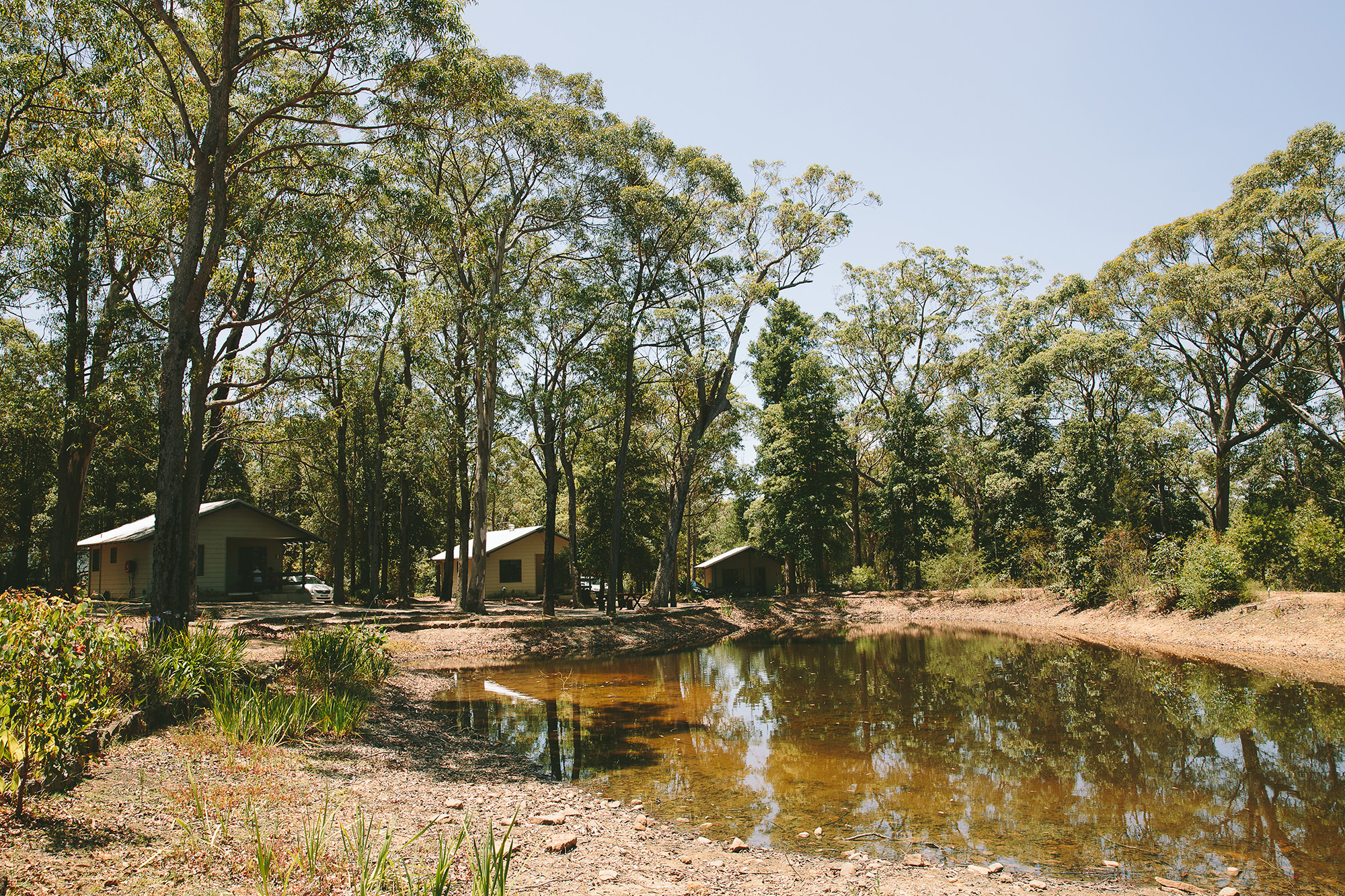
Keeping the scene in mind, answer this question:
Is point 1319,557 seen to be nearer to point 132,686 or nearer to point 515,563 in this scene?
point 132,686

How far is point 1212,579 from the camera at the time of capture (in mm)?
20047

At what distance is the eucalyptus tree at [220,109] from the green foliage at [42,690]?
537cm

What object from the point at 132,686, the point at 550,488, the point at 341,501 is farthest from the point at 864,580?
the point at 132,686

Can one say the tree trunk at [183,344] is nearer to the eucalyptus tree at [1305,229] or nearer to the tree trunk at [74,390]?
the tree trunk at [74,390]

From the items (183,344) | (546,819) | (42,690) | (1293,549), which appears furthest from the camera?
(1293,549)

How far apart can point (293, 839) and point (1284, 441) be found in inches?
1591

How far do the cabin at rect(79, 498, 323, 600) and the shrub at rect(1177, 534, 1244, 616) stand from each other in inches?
1286

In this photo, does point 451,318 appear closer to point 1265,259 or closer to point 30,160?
point 30,160

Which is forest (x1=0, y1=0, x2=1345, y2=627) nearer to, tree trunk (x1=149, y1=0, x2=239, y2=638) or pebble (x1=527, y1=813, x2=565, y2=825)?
tree trunk (x1=149, y1=0, x2=239, y2=638)

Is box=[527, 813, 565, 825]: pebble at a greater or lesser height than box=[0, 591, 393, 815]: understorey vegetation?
lesser

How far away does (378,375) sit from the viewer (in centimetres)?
2711

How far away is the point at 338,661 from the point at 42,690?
300 inches

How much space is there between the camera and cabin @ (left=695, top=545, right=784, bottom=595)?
43.7m

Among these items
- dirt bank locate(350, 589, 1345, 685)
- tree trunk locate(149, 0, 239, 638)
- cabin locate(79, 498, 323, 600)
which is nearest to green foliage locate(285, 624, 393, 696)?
tree trunk locate(149, 0, 239, 638)
